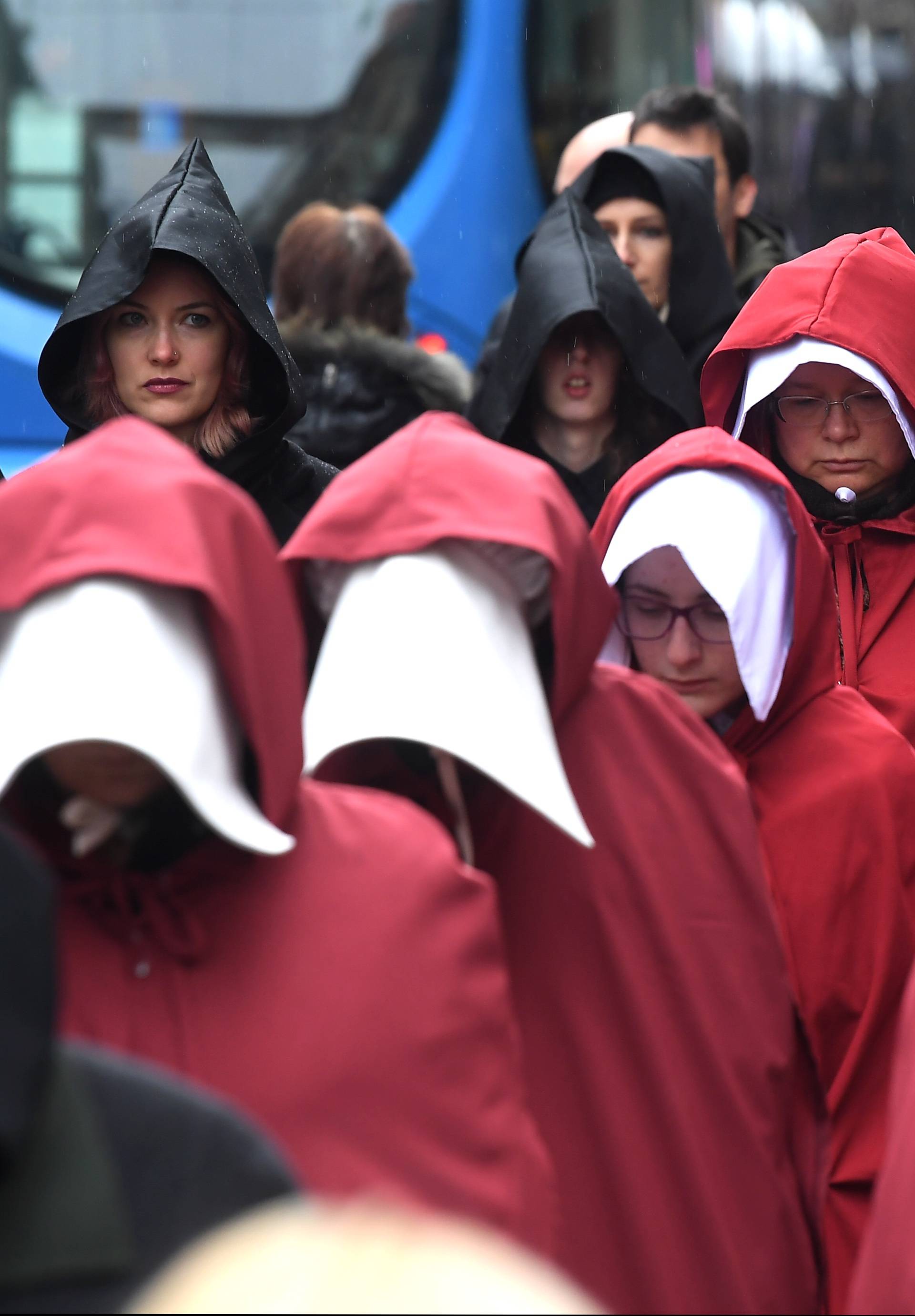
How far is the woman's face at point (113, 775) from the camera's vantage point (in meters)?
2.41

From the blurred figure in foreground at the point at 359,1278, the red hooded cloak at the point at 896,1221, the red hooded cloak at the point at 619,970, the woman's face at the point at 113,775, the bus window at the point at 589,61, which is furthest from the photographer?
the bus window at the point at 589,61

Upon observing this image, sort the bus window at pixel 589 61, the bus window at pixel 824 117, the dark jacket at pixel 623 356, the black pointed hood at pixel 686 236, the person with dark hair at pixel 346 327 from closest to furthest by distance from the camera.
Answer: the dark jacket at pixel 623 356, the black pointed hood at pixel 686 236, the person with dark hair at pixel 346 327, the bus window at pixel 589 61, the bus window at pixel 824 117

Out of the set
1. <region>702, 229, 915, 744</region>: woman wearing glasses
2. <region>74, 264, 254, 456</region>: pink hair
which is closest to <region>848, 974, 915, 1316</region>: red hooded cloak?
<region>702, 229, 915, 744</region>: woman wearing glasses

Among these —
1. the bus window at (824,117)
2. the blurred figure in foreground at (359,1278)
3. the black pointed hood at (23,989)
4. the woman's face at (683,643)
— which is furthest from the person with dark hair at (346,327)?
the bus window at (824,117)

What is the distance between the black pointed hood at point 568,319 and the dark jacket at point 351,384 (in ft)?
3.11

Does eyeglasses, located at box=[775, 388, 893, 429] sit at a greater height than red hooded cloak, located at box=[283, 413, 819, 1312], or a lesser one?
greater

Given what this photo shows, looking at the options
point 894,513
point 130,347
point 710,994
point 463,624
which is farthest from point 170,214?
point 710,994

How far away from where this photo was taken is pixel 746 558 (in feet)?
11.0

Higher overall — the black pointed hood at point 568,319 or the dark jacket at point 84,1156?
the black pointed hood at point 568,319

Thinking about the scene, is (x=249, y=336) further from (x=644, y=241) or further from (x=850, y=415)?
(x=644, y=241)

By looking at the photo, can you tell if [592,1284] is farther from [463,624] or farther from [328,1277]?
[328,1277]

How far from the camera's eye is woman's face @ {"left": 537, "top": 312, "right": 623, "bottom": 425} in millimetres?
4590

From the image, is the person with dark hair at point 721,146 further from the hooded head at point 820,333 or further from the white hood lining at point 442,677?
the white hood lining at point 442,677

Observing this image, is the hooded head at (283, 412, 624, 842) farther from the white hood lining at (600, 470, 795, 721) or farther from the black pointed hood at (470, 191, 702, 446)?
the black pointed hood at (470, 191, 702, 446)
